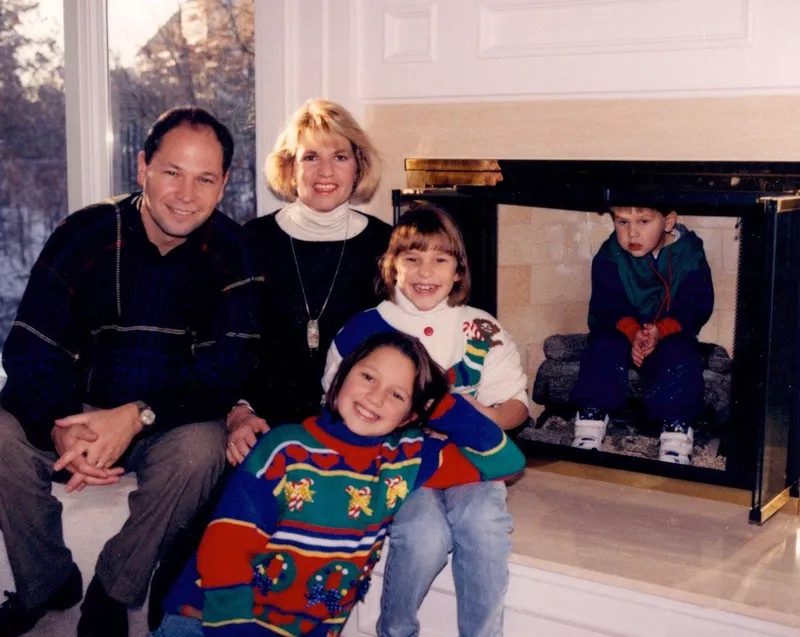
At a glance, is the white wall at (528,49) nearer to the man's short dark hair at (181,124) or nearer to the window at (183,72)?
the window at (183,72)

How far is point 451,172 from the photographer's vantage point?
7.90 ft

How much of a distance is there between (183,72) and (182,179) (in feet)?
3.13

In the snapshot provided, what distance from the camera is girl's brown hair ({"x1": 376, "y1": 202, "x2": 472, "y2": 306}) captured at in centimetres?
205

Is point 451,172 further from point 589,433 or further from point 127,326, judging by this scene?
point 127,326

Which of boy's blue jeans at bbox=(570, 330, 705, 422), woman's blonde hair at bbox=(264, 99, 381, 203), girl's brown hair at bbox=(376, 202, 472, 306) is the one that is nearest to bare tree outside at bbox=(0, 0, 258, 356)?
woman's blonde hair at bbox=(264, 99, 381, 203)

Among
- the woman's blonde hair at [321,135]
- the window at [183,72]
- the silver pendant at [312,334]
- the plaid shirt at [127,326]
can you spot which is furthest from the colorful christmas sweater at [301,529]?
the window at [183,72]

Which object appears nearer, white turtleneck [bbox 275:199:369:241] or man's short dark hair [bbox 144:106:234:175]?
man's short dark hair [bbox 144:106:234:175]

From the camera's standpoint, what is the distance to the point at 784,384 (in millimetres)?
2084

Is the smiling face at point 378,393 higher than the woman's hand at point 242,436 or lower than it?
higher

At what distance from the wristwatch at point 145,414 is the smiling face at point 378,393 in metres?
0.41

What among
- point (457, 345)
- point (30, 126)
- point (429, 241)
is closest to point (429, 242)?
point (429, 241)

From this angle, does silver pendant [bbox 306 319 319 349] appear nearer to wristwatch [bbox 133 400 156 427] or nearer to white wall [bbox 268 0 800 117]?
wristwatch [bbox 133 400 156 427]

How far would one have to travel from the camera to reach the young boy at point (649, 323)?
2330 millimetres

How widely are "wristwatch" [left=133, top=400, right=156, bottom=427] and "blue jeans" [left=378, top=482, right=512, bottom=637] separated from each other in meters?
0.51
